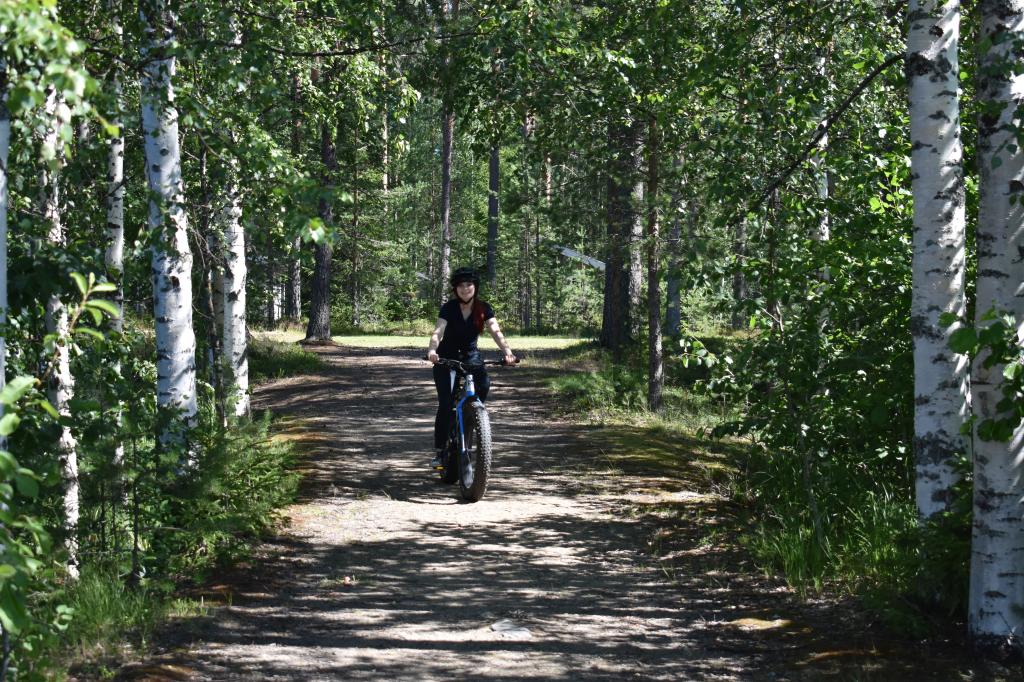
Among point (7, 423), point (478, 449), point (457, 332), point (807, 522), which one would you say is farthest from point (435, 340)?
point (7, 423)

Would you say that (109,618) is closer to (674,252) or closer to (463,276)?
(463,276)

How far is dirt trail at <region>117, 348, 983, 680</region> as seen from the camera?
5.70m

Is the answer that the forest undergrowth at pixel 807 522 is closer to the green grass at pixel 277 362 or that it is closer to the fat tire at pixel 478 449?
the fat tire at pixel 478 449

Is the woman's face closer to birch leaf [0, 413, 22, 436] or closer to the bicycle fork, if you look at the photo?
the bicycle fork

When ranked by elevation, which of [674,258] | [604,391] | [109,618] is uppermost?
[674,258]

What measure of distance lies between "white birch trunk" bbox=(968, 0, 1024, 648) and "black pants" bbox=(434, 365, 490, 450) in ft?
17.5

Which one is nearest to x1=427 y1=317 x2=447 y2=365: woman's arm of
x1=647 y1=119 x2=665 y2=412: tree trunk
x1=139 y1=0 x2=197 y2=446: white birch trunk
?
x1=139 y1=0 x2=197 y2=446: white birch trunk

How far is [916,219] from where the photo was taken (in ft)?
20.5

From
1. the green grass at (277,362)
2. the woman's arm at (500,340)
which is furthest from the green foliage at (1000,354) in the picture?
the green grass at (277,362)

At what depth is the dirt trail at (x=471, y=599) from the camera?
18.7 ft

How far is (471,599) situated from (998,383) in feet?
12.0

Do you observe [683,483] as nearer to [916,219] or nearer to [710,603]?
[710,603]

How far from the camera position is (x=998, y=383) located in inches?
214

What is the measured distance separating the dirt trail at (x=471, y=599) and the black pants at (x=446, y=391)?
2.32 feet
